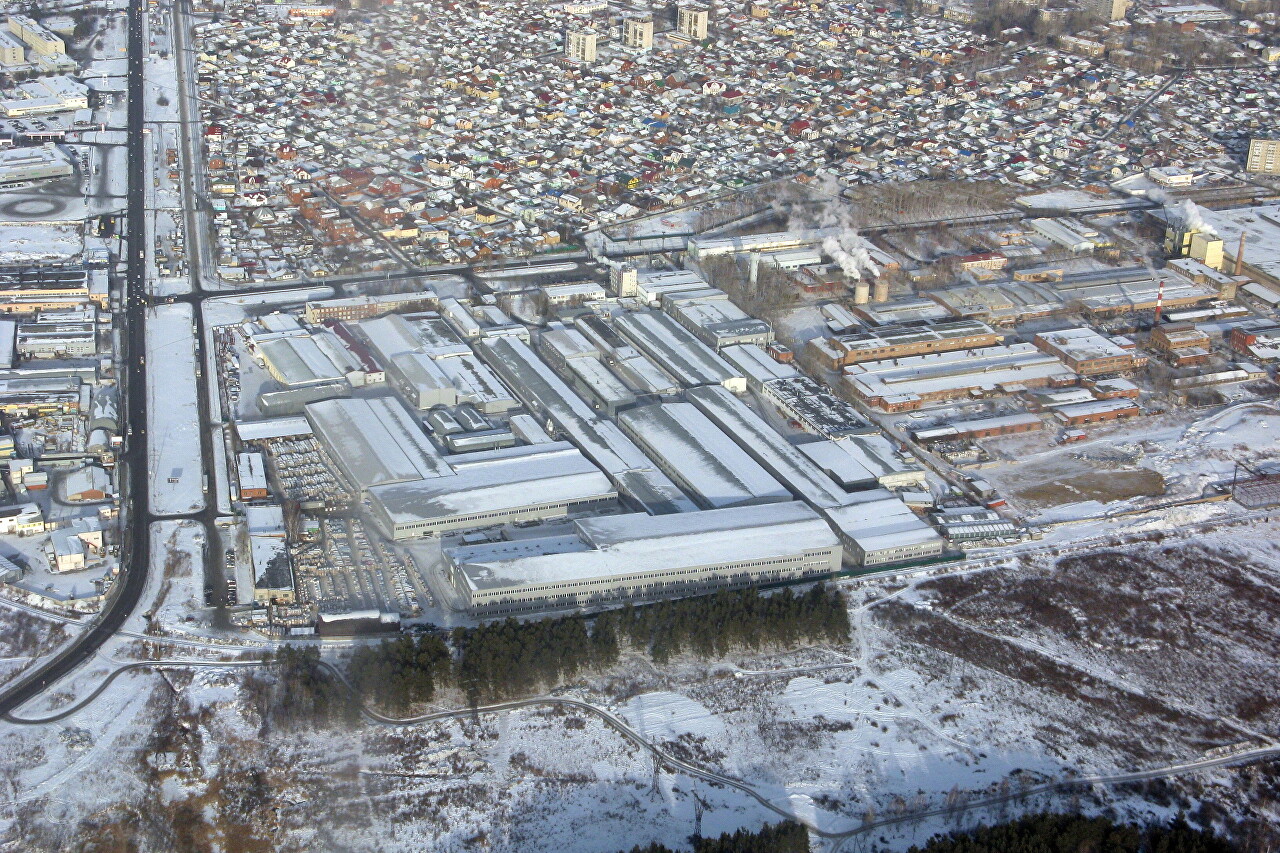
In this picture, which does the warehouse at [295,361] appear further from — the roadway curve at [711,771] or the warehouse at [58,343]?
the roadway curve at [711,771]

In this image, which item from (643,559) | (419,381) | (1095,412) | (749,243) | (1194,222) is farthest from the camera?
(1194,222)

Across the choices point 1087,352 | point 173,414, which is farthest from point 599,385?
point 1087,352

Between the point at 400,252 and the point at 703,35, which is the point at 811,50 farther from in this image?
the point at 400,252

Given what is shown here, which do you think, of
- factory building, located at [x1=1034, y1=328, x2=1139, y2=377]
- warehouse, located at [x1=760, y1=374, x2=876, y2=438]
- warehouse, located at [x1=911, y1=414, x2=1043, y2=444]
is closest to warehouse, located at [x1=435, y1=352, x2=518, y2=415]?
warehouse, located at [x1=760, y1=374, x2=876, y2=438]

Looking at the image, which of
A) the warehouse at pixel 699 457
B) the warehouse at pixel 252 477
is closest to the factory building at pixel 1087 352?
the warehouse at pixel 699 457

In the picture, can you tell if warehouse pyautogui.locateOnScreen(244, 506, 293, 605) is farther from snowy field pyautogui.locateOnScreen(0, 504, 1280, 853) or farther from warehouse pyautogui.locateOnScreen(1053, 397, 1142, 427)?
warehouse pyautogui.locateOnScreen(1053, 397, 1142, 427)

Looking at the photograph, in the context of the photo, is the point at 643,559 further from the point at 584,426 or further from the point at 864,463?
the point at 864,463

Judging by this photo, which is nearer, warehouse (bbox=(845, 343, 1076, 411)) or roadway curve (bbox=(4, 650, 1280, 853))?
roadway curve (bbox=(4, 650, 1280, 853))
